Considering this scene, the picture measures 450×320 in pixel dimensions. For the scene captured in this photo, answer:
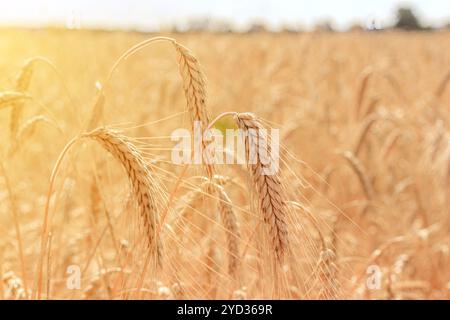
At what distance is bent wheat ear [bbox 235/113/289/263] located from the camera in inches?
41.5

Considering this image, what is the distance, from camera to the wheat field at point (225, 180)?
45.7 inches

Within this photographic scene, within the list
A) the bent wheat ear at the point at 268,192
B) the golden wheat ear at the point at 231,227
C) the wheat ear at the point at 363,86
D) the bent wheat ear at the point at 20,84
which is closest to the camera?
the bent wheat ear at the point at 268,192

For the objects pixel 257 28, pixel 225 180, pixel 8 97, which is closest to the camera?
pixel 8 97

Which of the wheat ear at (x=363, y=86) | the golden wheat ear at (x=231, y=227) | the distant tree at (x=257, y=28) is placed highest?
the distant tree at (x=257, y=28)

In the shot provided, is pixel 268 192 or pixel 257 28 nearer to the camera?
pixel 268 192

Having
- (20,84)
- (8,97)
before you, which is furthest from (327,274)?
(20,84)

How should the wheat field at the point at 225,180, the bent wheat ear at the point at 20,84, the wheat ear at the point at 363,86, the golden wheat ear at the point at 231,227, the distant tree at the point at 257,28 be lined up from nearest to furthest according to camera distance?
the wheat field at the point at 225,180, the golden wheat ear at the point at 231,227, the bent wheat ear at the point at 20,84, the wheat ear at the point at 363,86, the distant tree at the point at 257,28

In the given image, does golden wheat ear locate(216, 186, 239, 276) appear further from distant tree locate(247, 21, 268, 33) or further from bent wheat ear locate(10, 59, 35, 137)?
distant tree locate(247, 21, 268, 33)

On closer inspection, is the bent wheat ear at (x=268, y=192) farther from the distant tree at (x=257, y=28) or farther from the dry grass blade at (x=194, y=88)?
the distant tree at (x=257, y=28)

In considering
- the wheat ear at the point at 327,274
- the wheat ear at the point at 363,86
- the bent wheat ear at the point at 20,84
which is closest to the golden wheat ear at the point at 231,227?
the wheat ear at the point at 327,274

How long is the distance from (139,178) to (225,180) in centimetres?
32

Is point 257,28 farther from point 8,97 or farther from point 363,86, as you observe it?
point 8,97

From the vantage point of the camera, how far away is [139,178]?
1102mm
